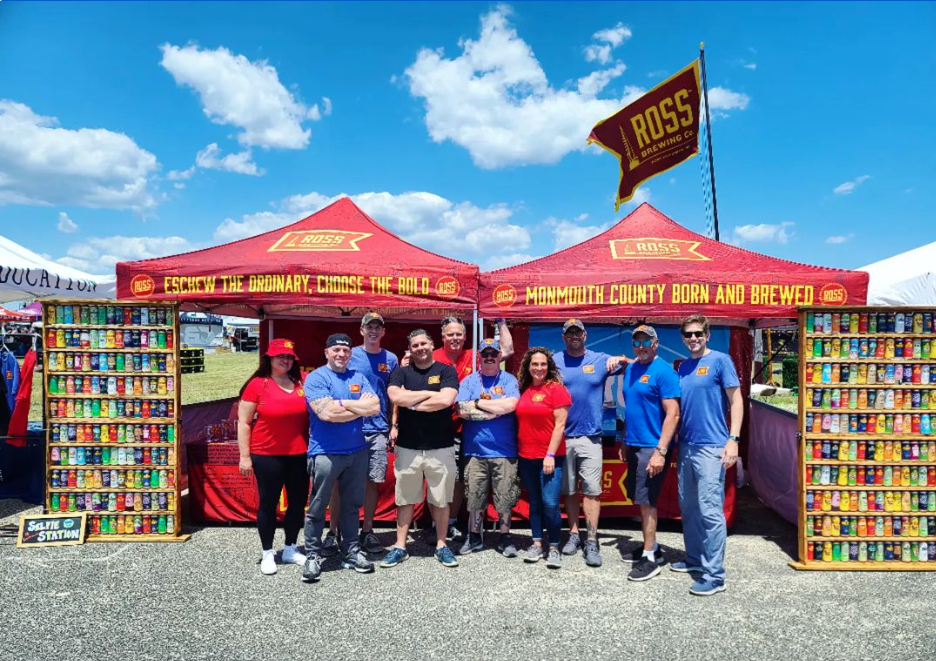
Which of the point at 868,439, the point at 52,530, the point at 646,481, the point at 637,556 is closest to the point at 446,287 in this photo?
the point at 646,481

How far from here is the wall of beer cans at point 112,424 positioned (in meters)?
5.16

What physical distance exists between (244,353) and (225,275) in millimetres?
40022

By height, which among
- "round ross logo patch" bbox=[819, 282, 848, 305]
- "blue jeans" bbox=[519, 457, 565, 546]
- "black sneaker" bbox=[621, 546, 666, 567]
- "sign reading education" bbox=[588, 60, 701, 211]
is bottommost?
"black sneaker" bbox=[621, 546, 666, 567]

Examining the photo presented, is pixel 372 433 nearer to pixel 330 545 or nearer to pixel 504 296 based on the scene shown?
pixel 330 545

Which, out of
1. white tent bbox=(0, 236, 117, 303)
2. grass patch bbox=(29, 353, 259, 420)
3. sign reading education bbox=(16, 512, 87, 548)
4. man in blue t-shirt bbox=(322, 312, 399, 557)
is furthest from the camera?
grass patch bbox=(29, 353, 259, 420)

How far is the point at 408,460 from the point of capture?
4531mm

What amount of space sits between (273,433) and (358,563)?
121 cm

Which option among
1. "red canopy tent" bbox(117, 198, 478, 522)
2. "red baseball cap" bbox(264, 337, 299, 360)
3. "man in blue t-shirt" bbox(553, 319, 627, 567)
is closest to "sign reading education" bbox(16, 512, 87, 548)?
"red canopy tent" bbox(117, 198, 478, 522)

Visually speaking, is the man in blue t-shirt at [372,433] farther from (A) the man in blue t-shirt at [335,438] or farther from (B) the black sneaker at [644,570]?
(B) the black sneaker at [644,570]

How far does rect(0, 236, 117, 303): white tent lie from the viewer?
22.8 feet

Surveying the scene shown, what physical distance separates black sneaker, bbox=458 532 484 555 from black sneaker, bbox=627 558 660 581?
124 centimetres

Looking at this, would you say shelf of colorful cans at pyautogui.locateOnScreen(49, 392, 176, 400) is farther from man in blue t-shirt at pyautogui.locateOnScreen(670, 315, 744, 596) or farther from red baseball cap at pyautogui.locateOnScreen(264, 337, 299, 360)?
man in blue t-shirt at pyautogui.locateOnScreen(670, 315, 744, 596)

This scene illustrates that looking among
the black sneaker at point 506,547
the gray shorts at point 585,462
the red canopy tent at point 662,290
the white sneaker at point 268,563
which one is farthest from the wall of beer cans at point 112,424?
the gray shorts at point 585,462

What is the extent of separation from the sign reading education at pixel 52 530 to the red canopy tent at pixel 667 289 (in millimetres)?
4151
